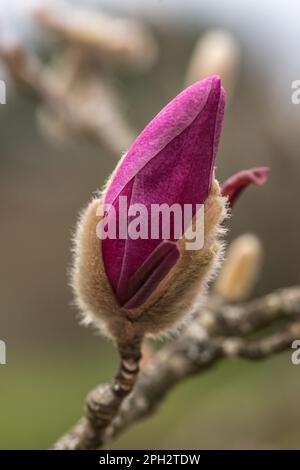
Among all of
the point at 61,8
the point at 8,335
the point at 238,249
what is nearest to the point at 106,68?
the point at 61,8

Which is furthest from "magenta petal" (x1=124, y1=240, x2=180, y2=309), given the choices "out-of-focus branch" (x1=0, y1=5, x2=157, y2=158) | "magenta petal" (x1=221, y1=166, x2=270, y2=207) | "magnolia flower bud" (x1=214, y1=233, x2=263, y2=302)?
"out-of-focus branch" (x1=0, y1=5, x2=157, y2=158)

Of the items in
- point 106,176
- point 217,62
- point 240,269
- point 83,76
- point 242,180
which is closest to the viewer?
point 242,180

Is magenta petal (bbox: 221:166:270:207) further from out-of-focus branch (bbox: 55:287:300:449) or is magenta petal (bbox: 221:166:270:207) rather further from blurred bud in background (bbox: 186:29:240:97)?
blurred bud in background (bbox: 186:29:240:97)

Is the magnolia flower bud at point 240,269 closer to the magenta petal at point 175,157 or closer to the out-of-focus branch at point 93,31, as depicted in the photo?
the magenta petal at point 175,157

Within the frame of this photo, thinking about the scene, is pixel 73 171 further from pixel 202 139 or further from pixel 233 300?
pixel 202 139

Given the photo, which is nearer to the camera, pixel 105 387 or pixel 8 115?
pixel 105 387

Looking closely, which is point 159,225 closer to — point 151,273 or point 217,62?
point 151,273

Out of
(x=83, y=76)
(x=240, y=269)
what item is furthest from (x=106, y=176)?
(x=240, y=269)
